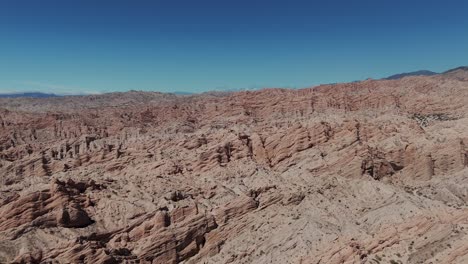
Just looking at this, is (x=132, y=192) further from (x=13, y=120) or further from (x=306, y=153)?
(x=13, y=120)

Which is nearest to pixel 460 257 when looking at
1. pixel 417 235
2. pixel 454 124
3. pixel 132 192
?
pixel 417 235

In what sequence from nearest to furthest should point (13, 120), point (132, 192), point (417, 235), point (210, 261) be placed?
point (417, 235)
point (210, 261)
point (132, 192)
point (13, 120)

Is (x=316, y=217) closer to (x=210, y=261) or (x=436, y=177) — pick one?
(x=210, y=261)

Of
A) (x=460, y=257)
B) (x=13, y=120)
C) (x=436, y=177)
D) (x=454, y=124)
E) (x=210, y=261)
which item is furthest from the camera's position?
(x=13, y=120)

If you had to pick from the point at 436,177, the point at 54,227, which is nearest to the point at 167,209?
the point at 54,227

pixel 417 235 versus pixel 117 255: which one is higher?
pixel 417 235

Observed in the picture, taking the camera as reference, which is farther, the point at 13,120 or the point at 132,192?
the point at 13,120

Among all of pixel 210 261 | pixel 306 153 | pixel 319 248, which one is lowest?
pixel 210 261
